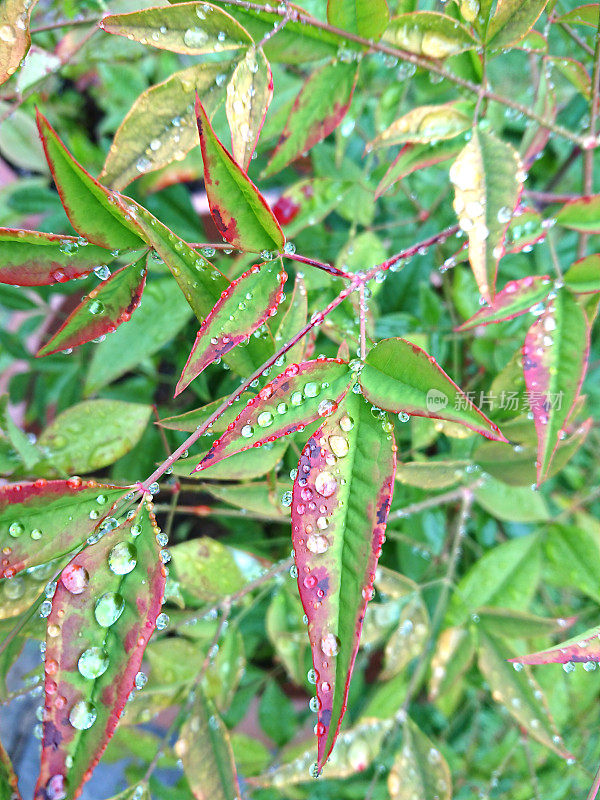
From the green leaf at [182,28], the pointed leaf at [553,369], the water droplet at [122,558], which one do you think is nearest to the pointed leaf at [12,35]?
the green leaf at [182,28]

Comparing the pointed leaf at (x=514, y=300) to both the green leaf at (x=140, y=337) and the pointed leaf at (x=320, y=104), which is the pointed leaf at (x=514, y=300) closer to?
the pointed leaf at (x=320, y=104)

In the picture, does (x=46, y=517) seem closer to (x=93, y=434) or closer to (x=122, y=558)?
(x=122, y=558)

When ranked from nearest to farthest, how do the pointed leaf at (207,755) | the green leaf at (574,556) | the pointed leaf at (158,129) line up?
the pointed leaf at (158,129)
the pointed leaf at (207,755)
the green leaf at (574,556)

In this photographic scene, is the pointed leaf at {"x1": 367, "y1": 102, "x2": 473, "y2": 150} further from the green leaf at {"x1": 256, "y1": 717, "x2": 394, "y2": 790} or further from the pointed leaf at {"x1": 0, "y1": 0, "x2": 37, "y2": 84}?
the green leaf at {"x1": 256, "y1": 717, "x2": 394, "y2": 790}

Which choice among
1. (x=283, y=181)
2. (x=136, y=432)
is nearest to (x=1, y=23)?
(x=136, y=432)

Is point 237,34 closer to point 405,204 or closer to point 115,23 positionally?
point 115,23

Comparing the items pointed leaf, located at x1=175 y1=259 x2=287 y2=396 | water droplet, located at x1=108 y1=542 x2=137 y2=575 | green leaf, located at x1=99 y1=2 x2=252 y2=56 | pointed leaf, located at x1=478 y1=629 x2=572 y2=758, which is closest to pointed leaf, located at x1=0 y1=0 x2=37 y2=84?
green leaf, located at x1=99 y1=2 x2=252 y2=56
